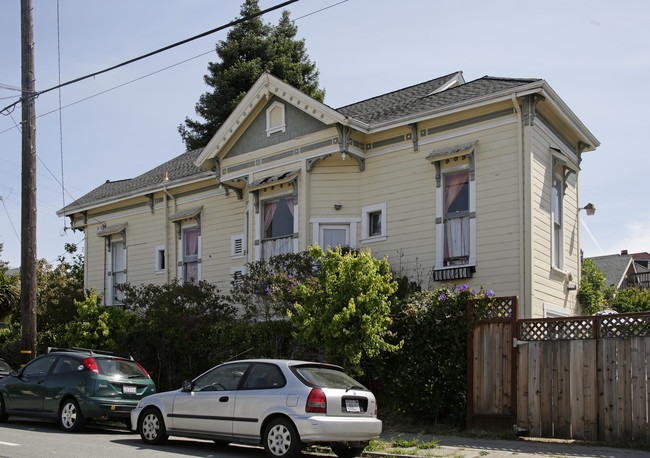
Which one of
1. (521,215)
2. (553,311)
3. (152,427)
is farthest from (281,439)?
(553,311)

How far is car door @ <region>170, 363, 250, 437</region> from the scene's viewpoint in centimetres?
1052

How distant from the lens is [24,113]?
709 inches

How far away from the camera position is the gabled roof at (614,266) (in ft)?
159

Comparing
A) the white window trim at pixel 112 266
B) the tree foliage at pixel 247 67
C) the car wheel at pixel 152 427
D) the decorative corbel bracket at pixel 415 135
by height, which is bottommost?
the car wheel at pixel 152 427

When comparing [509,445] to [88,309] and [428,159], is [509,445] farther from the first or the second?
[88,309]

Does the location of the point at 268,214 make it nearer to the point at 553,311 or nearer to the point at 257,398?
the point at 553,311

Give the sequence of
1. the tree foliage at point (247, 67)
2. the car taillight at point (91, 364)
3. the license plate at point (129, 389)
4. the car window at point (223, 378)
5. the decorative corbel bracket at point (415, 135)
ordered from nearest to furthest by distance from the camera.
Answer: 1. the car window at point (223, 378)
2. the car taillight at point (91, 364)
3. the license plate at point (129, 389)
4. the decorative corbel bracket at point (415, 135)
5. the tree foliage at point (247, 67)

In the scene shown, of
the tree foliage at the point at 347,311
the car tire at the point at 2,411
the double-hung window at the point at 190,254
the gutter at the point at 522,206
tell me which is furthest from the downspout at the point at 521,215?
the double-hung window at the point at 190,254

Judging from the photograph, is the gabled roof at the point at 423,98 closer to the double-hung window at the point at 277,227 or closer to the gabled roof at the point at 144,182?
the double-hung window at the point at 277,227

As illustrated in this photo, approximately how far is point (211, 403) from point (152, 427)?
4.62 feet

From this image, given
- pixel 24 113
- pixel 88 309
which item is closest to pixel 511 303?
pixel 88 309

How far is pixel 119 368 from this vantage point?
13.8m

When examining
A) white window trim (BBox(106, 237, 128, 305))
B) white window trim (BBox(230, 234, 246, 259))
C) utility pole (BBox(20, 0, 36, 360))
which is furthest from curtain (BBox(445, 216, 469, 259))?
white window trim (BBox(106, 237, 128, 305))

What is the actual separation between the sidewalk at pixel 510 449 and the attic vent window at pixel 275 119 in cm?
1034
